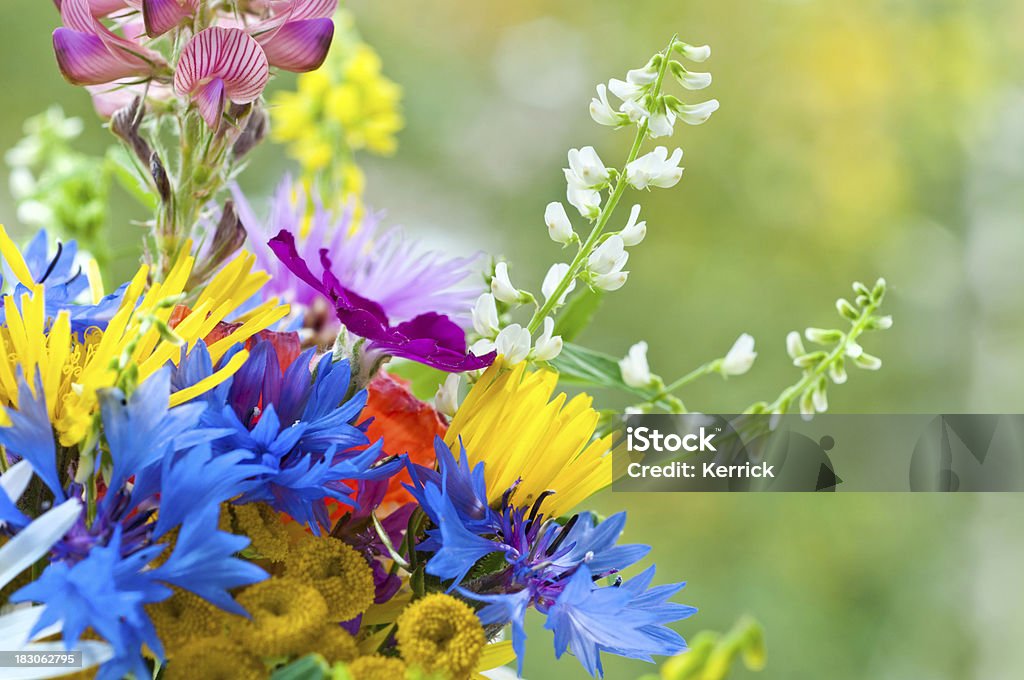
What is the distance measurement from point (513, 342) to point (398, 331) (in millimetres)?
27

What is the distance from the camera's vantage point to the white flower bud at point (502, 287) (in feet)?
0.77

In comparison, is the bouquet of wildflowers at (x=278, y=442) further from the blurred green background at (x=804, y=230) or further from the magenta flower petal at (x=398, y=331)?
the blurred green background at (x=804, y=230)

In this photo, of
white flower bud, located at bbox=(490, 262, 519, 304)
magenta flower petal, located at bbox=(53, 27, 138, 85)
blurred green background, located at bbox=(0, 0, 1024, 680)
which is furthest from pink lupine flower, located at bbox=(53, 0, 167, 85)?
blurred green background, located at bbox=(0, 0, 1024, 680)

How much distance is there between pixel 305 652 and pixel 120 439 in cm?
5

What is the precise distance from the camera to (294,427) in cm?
19

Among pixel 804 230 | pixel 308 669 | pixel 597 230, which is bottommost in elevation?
pixel 308 669

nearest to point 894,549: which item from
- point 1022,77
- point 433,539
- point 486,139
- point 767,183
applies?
point 767,183

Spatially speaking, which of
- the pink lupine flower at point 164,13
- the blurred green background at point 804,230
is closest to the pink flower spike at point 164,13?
the pink lupine flower at point 164,13

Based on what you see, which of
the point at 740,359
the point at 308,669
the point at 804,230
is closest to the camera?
the point at 308,669

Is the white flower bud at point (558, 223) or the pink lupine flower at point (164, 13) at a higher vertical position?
the pink lupine flower at point (164, 13)

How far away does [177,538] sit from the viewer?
0.18m

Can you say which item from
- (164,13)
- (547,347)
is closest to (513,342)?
(547,347)
